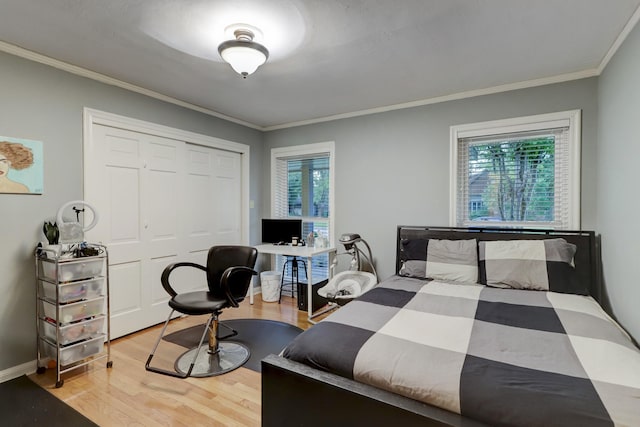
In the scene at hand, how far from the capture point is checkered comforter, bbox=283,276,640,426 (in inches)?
40.4

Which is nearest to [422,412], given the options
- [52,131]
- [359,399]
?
[359,399]

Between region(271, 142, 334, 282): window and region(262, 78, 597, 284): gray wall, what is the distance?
0.59ft

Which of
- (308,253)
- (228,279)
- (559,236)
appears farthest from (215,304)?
(559,236)

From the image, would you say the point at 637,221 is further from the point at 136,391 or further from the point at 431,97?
the point at 136,391

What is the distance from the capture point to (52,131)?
2514 mm

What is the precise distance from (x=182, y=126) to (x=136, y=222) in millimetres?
1164

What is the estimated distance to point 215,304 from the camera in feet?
7.83

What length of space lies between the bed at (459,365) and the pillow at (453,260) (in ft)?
1.18

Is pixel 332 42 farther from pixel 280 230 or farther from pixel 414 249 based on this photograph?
pixel 280 230

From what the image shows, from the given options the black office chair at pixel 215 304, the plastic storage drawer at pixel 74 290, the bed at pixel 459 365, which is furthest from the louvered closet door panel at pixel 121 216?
the bed at pixel 459 365

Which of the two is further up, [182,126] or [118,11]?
[118,11]

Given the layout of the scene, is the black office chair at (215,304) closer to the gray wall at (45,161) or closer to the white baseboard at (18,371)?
the white baseboard at (18,371)

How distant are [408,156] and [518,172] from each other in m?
1.07

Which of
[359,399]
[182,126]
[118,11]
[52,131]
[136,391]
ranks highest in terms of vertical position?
[118,11]
